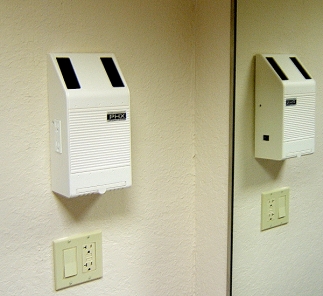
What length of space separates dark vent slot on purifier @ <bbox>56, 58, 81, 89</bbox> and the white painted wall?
1.21 ft

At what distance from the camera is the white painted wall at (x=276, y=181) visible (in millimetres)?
1119

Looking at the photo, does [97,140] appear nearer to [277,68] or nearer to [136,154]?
[136,154]

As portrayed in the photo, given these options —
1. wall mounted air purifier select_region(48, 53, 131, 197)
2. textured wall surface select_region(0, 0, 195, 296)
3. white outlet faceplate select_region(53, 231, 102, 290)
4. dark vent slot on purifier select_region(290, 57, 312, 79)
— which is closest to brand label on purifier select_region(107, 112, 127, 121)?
wall mounted air purifier select_region(48, 53, 131, 197)

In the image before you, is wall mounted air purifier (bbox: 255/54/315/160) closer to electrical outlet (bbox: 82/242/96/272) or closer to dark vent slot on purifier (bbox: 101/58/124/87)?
dark vent slot on purifier (bbox: 101/58/124/87)

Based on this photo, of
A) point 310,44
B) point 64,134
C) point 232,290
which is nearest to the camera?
point 64,134

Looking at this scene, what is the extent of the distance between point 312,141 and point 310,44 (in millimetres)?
201

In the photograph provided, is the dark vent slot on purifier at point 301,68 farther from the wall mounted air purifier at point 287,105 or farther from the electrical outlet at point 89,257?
the electrical outlet at point 89,257

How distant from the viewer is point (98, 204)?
3.73 ft

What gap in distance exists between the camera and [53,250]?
1.08 metres

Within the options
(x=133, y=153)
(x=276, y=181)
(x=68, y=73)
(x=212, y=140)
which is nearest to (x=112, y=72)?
(x=68, y=73)

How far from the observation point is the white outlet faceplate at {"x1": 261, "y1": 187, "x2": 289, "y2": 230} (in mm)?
1190

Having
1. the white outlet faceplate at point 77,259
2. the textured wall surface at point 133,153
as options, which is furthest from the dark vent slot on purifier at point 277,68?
the white outlet faceplate at point 77,259

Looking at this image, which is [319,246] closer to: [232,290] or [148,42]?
[232,290]

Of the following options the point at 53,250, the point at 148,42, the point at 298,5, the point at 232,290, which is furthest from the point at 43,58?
the point at 232,290
